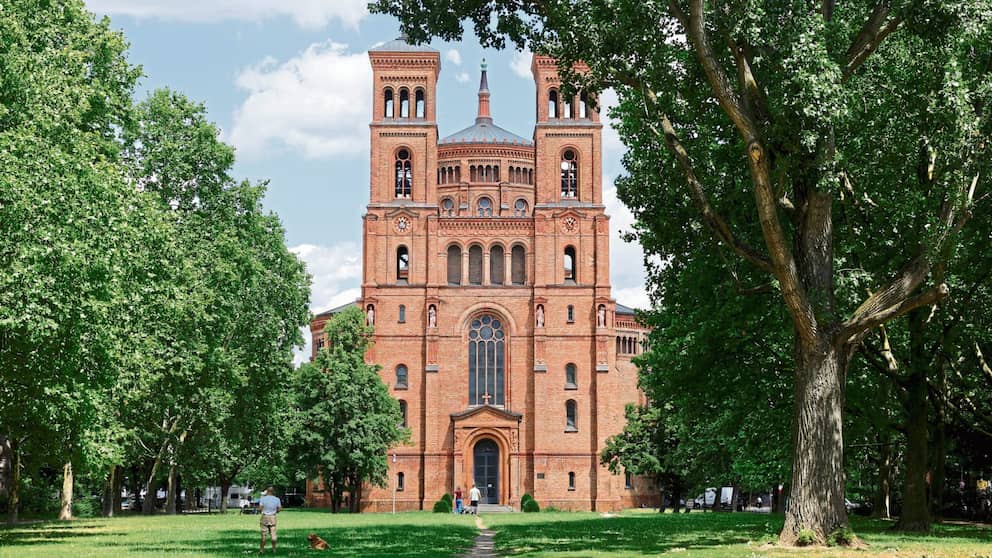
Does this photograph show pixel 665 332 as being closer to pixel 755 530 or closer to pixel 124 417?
pixel 755 530

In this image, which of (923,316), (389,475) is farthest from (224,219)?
(389,475)

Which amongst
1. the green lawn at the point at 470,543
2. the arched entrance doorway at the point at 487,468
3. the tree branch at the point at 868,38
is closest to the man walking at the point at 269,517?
the green lawn at the point at 470,543

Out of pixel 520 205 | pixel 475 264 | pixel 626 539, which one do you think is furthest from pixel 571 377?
pixel 626 539

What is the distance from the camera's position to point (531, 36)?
62.2 feet

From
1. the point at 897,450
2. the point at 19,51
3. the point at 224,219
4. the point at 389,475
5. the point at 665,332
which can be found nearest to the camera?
the point at 19,51

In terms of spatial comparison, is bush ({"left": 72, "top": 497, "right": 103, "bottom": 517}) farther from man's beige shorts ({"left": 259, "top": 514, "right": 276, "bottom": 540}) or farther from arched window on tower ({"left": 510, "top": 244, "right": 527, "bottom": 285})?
man's beige shorts ({"left": 259, "top": 514, "right": 276, "bottom": 540})

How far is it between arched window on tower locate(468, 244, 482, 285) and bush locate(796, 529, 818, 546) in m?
47.3

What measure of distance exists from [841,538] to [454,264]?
157 ft

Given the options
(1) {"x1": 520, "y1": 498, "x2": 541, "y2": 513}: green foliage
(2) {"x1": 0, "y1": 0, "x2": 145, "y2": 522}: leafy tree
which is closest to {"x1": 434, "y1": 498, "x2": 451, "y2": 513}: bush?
(1) {"x1": 520, "y1": 498, "x2": 541, "y2": 513}: green foliage

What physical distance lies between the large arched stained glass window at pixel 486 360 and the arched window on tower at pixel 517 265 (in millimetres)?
2676

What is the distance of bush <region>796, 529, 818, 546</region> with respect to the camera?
16.5 meters

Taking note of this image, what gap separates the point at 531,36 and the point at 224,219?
18667 mm

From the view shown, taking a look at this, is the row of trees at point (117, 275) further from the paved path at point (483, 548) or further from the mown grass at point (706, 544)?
the mown grass at point (706, 544)

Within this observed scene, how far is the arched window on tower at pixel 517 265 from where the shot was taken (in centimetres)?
6359
